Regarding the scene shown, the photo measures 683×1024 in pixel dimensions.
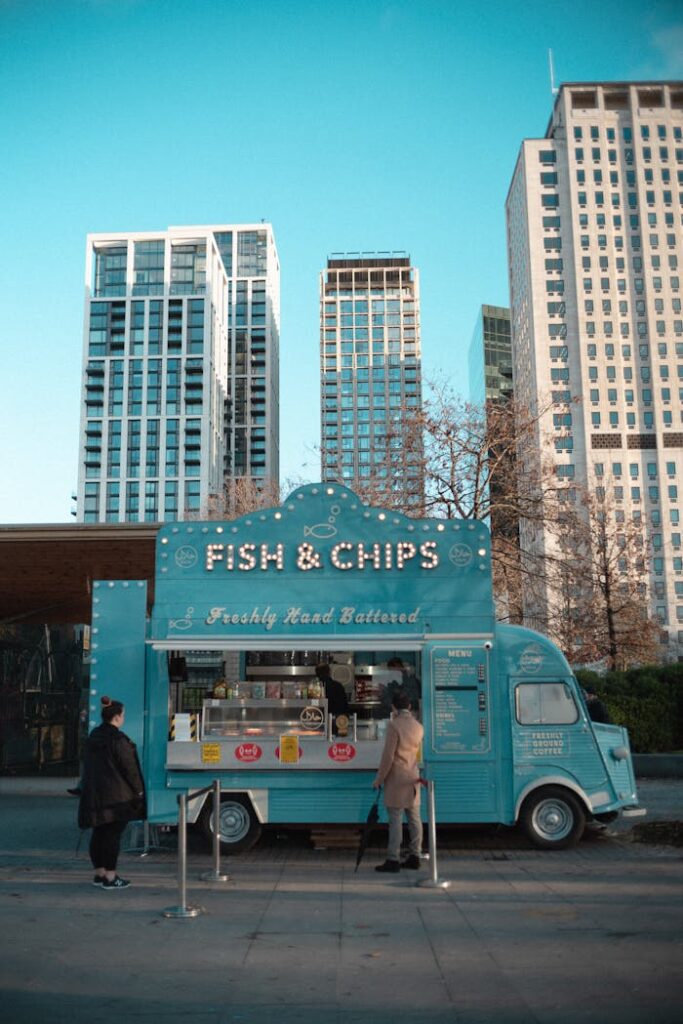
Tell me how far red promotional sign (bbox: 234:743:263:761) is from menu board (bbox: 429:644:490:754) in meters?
2.08

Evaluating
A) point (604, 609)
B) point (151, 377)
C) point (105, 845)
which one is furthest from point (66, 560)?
point (151, 377)

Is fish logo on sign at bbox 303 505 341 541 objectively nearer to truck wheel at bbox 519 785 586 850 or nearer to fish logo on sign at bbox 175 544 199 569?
fish logo on sign at bbox 175 544 199 569

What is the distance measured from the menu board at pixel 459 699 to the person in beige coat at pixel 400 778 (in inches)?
46.6

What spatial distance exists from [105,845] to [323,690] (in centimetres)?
374

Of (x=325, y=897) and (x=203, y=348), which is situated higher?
(x=203, y=348)

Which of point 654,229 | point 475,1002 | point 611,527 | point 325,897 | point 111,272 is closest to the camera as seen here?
point 475,1002

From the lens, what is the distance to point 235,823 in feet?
37.8

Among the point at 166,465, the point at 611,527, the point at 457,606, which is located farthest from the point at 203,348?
the point at 457,606

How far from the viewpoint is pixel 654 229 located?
122 meters

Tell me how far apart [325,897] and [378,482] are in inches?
755

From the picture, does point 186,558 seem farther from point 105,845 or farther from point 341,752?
point 105,845

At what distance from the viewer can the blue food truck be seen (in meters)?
11.4

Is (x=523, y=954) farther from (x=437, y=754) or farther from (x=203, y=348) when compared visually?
(x=203, y=348)

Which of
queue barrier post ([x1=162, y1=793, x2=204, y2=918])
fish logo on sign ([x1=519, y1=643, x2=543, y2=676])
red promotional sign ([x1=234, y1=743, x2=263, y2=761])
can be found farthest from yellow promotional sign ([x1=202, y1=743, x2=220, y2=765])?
fish logo on sign ([x1=519, y1=643, x2=543, y2=676])
